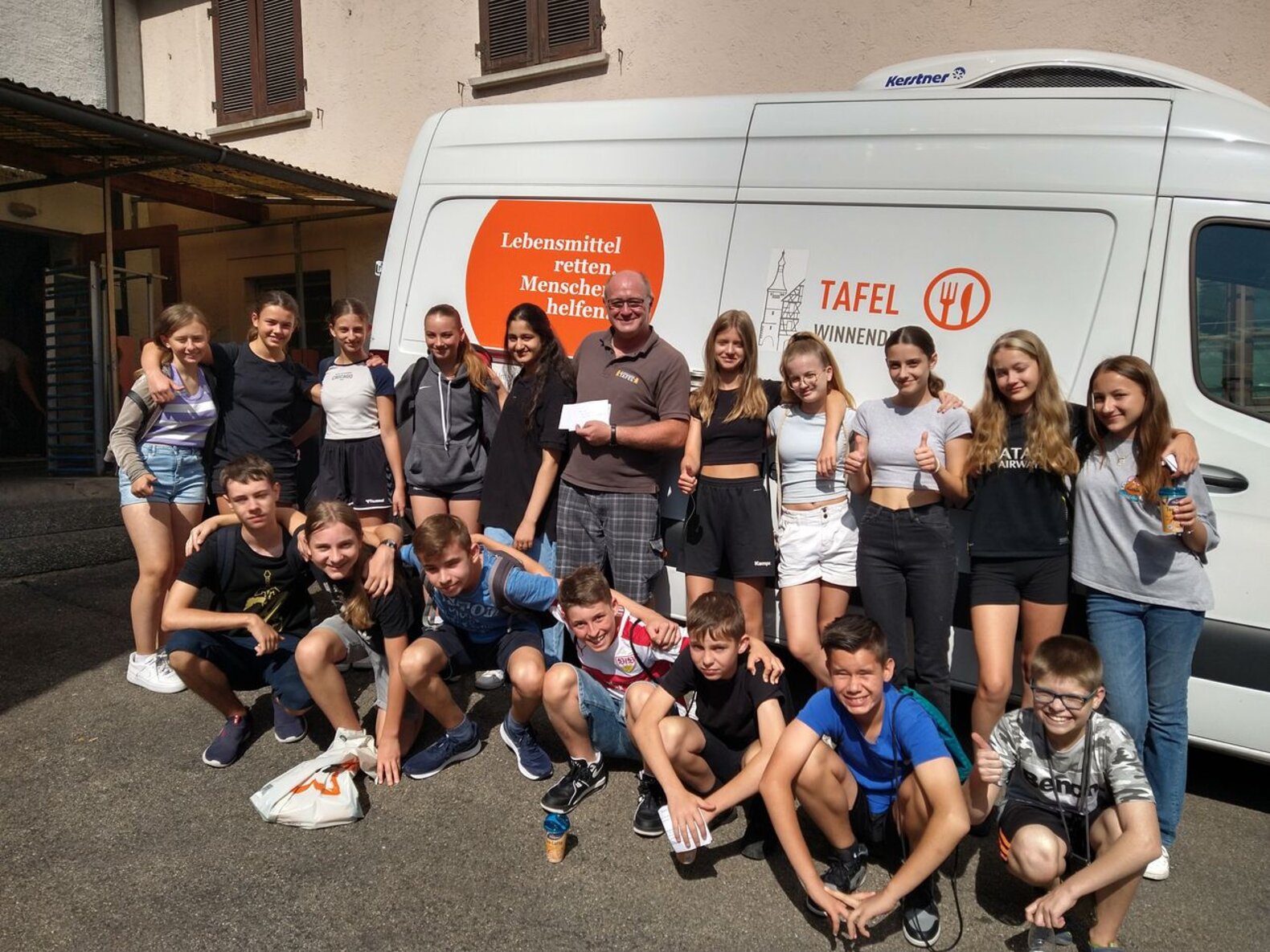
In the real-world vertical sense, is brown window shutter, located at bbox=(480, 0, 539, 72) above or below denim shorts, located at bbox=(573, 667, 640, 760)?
above

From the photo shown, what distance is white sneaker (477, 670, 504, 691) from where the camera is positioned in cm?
417

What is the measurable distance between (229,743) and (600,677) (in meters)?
1.45

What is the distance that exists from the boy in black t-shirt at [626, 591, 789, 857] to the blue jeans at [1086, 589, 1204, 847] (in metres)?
1.01

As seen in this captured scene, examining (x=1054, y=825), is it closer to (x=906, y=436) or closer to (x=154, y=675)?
(x=906, y=436)

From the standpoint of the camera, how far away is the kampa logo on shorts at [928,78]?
13.2 feet

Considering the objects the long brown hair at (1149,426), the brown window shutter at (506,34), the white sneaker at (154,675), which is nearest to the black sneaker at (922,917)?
the long brown hair at (1149,426)

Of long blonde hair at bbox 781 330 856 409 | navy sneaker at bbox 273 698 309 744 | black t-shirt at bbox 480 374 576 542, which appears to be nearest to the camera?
long blonde hair at bbox 781 330 856 409

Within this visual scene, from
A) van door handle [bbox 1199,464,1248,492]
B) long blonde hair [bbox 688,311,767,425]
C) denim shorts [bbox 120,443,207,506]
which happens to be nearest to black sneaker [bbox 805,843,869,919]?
long blonde hair [bbox 688,311,767,425]

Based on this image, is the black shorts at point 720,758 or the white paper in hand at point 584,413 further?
the white paper in hand at point 584,413

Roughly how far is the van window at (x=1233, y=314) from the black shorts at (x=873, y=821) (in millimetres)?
1742

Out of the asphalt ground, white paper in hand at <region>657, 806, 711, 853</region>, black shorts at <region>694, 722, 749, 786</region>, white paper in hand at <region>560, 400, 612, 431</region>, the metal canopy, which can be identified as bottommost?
the asphalt ground

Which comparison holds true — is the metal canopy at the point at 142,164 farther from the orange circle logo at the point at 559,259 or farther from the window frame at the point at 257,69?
the orange circle logo at the point at 559,259

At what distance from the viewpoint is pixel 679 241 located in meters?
Answer: 3.74

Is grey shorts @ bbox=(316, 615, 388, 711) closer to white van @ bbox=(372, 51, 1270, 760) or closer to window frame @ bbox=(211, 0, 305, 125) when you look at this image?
white van @ bbox=(372, 51, 1270, 760)
